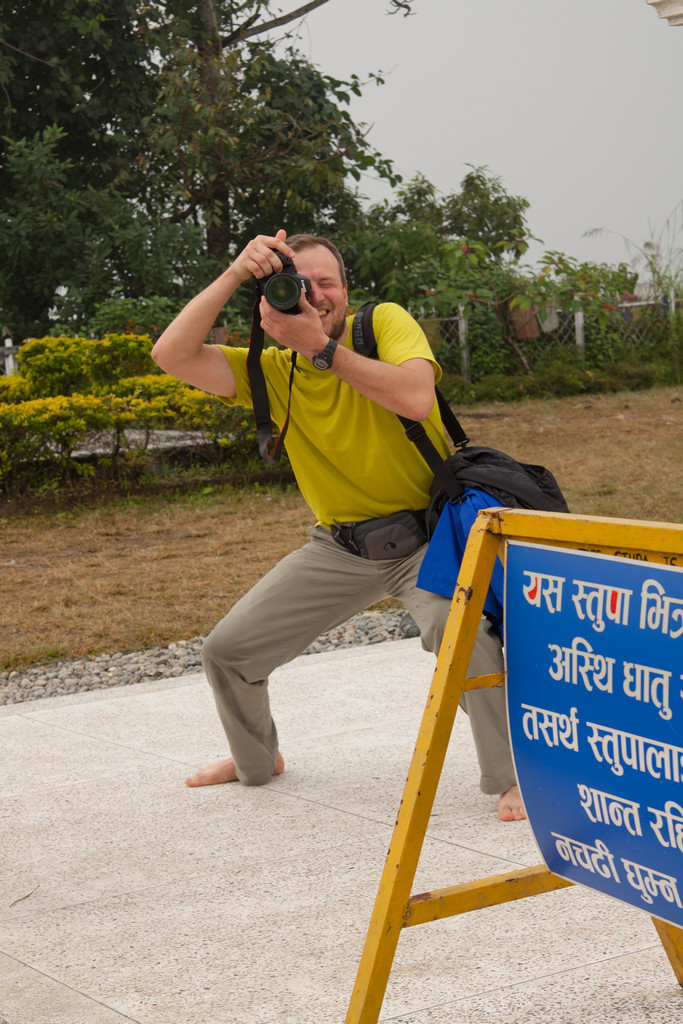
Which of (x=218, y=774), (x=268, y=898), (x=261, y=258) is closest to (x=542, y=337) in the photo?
(x=218, y=774)

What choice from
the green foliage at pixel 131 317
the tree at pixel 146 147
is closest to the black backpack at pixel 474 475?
the green foliage at pixel 131 317

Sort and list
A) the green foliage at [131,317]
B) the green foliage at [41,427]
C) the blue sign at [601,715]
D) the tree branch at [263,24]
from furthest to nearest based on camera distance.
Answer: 1. the tree branch at [263,24]
2. the green foliage at [131,317]
3. the green foliage at [41,427]
4. the blue sign at [601,715]

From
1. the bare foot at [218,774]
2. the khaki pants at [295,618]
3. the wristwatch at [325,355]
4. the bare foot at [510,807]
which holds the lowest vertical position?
the bare foot at [218,774]

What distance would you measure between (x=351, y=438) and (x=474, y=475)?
0.40m

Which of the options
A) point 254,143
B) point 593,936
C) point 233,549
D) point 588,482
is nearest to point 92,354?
point 233,549

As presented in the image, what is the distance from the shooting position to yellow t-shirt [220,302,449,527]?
11.1ft

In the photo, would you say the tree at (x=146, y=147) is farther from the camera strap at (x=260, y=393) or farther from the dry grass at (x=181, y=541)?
the camera strap at (x=260, y=393)

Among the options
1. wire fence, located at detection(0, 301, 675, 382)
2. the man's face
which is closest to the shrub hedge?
wire fence, located at detection(0, 301, 675, 382)

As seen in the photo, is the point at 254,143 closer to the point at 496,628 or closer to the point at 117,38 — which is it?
the point at 117,38

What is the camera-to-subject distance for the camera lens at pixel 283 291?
299 centimetres

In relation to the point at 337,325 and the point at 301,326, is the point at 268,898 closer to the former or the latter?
the point at 301,326

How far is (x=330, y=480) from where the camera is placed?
11.5 ft

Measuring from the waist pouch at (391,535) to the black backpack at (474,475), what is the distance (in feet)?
0.35

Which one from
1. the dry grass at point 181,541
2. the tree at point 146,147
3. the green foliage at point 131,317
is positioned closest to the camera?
the dry grass at point 181,541
